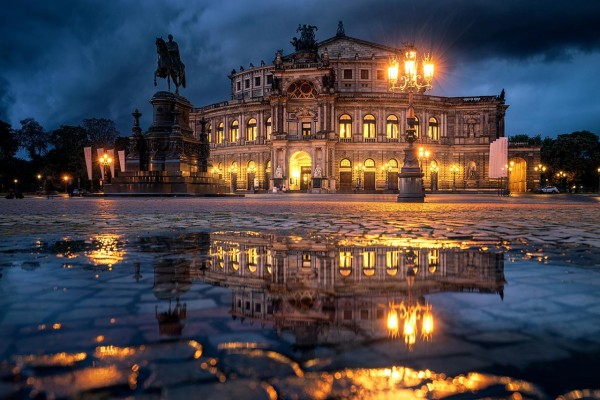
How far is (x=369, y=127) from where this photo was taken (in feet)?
186

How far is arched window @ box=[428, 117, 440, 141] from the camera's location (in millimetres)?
58438

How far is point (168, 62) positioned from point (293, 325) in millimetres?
27920

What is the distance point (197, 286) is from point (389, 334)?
1571 millimetres

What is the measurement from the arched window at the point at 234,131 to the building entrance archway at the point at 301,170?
34.1ft

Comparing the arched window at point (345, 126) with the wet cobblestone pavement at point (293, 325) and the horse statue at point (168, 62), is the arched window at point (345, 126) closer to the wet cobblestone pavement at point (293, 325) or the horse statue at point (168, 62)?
the horse statue at point (168, 62)

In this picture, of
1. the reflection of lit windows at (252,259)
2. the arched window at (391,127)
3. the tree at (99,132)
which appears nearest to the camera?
the reflection of lit windows at (252,259)

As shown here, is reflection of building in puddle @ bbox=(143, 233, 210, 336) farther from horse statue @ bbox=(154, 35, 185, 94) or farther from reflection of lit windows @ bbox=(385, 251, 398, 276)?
horse statue @ bbox=(154, 35, 185, 94)

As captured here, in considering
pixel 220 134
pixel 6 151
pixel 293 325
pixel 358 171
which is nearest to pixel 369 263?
pixel 293 325

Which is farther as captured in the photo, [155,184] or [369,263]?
[155,184]

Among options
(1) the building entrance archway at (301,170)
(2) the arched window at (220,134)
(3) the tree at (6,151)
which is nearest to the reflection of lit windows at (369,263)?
(1) the building entrance archway at (301,170)

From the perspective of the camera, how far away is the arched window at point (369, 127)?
56.6m

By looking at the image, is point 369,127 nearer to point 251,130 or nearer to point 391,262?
point 251,130

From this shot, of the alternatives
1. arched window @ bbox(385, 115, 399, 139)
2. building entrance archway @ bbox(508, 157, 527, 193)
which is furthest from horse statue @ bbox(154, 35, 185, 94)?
building entrance archway @ bbox(508, 157, 527, 193)

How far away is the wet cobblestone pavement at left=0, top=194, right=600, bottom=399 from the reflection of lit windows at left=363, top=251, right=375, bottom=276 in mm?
22
